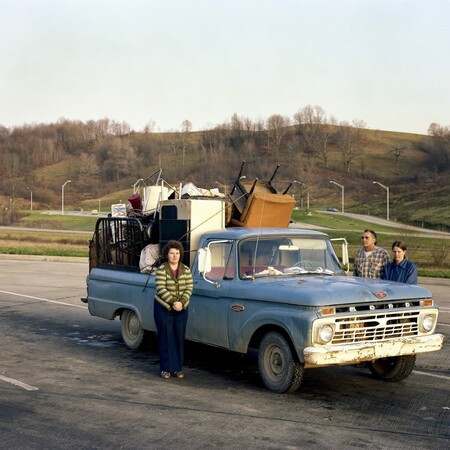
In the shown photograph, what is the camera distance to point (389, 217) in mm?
110938

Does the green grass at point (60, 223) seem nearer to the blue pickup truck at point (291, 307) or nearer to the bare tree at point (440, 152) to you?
the blue pickup truck at point (291, 307)

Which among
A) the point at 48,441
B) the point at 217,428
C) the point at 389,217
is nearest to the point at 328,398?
the point at 217,428

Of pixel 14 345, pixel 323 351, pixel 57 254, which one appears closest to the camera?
pixel 323 351

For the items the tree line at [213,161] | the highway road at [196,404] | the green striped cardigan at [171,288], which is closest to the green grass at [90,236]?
the highway road at [196,404]

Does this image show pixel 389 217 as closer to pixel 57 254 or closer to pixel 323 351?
pixel 57 254

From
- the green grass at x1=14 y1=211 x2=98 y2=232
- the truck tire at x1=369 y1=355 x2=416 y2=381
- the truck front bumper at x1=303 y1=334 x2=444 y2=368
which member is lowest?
the truck tire at x1=369 y1=355 x2=416 y2=381

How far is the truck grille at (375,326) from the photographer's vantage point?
7564 millimetres

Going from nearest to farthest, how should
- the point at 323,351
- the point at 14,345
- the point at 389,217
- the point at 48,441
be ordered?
the point at 48,441, the point at 323,351, the point at 14,345, the point at 389,217

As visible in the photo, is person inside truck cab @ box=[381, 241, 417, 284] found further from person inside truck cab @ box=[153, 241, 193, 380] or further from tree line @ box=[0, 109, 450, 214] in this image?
tree line @ box=[0, 109, 450, 214]

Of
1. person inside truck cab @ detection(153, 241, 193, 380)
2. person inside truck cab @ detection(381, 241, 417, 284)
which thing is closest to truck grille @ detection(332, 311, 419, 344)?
person inside truck cab @ detection(381, 241, 417, 284)

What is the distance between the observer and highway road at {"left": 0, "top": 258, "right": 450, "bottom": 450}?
20.8ft

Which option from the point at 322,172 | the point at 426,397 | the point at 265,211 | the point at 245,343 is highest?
the point at 322,172

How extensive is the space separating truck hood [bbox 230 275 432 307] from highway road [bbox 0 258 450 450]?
1.07 m

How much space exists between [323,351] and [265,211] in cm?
332
